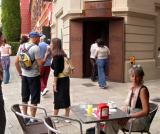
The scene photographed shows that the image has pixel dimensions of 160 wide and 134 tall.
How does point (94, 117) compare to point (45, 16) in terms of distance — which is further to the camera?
point (45, 16)

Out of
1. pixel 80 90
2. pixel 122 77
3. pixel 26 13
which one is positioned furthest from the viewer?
pixel 26 13

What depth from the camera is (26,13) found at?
57156mm

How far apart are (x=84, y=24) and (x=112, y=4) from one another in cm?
141

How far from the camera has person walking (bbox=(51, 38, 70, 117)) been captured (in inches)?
287

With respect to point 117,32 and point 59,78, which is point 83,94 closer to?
point 117,32

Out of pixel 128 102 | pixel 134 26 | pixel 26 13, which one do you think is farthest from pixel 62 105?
pixel 26 13

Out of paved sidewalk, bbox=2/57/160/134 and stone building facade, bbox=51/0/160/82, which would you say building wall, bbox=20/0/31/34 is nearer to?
stone building facade, bbox=51/0/160/82

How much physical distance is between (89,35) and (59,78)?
857 cm

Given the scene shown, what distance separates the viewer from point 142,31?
15656mm

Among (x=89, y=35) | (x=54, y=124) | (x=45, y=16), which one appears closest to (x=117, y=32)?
(x=89, y=35)

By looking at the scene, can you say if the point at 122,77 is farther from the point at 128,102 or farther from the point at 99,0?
the point at 128,102

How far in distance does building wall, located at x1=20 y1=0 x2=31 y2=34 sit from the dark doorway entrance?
130 ft

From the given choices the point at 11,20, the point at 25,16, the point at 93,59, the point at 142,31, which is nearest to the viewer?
the point at 93,59

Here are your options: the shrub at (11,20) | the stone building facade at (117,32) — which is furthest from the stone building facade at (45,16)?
the stone building facade at (117,32)
